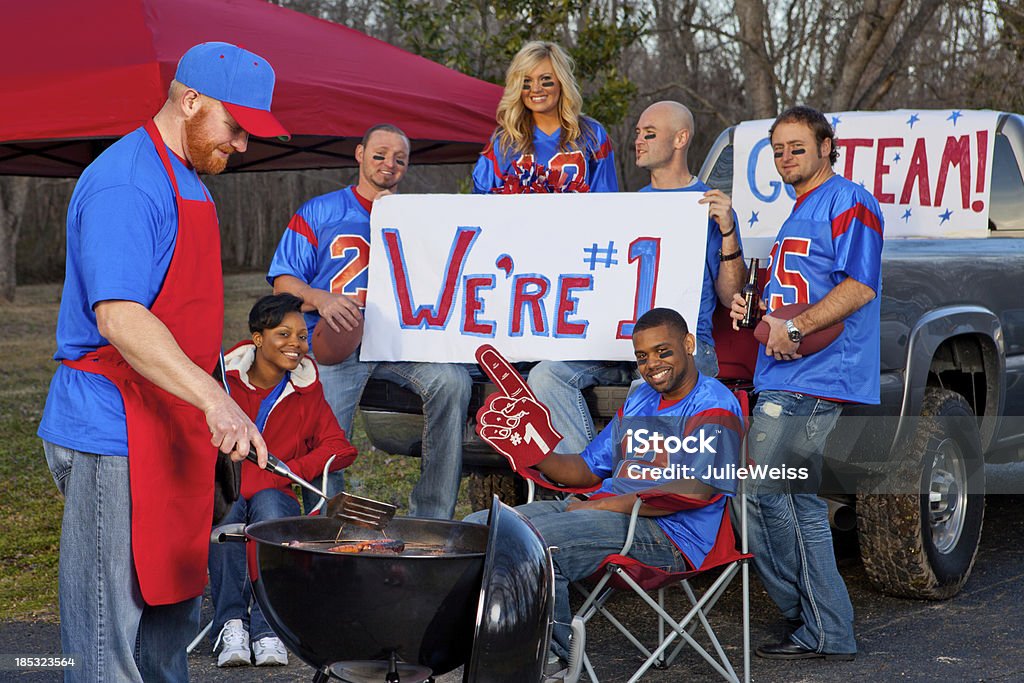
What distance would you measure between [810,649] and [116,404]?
116 inches

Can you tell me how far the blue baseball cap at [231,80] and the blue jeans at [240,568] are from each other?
208cm

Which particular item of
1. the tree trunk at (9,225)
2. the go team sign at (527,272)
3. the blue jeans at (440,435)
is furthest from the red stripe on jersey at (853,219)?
the tree trunk at (9,225)

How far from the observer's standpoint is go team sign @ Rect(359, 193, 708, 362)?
5.23 meters

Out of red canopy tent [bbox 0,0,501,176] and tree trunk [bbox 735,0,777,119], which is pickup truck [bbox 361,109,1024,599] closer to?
red canopy tent [bbox 0,0,501,176]

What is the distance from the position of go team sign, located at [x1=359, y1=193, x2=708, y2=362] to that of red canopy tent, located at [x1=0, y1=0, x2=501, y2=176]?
189 centimetres

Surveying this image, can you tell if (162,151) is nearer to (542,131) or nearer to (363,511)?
(363,511)

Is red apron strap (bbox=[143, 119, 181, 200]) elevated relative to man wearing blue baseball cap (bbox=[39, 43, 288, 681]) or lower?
elevated

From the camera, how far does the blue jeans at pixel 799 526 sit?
15.5 feet

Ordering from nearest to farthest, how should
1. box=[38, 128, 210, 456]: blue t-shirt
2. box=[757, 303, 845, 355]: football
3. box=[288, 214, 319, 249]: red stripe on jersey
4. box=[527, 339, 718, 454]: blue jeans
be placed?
box=[38, 128, 210, 456]: blue t-shirt → box=[757, 303, 845, 355]: football → box=[527, 339, 718, 454]: blue jeans → box=[288, 214, 319, 249]: red stripe on jersey

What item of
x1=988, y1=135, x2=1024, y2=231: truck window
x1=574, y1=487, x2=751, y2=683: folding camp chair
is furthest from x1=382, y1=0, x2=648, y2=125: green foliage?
x1=574, y1=487, x2=751, y2=683: folding camp chair

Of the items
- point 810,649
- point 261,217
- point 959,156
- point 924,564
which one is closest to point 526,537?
point 810,649

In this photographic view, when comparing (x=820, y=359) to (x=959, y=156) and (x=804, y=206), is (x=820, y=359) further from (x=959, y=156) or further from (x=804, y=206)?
(x=959, y=156)

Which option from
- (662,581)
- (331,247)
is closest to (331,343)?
(331,247)

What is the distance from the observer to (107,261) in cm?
292
